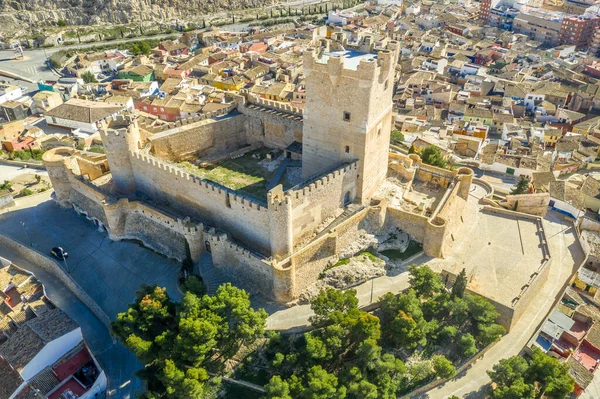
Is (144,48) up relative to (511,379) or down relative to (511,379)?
up

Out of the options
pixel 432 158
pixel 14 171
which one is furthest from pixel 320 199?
pixel 14 171

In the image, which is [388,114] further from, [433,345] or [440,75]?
[440,75]

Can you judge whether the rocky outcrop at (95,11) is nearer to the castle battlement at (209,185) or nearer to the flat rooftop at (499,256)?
the castle battlement at (209,185)

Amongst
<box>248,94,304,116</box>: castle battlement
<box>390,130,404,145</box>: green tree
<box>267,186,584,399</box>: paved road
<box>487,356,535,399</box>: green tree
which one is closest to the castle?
<box>248,94,304,116</box>: castle battlement

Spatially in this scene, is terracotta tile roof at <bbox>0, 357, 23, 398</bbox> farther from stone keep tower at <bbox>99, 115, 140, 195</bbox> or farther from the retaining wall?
stone keep tower at <bbox>99, 115, 140, 195</bbox>

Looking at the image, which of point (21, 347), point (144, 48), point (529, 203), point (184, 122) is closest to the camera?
point (21, 347)

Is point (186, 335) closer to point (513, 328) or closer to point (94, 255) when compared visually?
point (94, 255)
